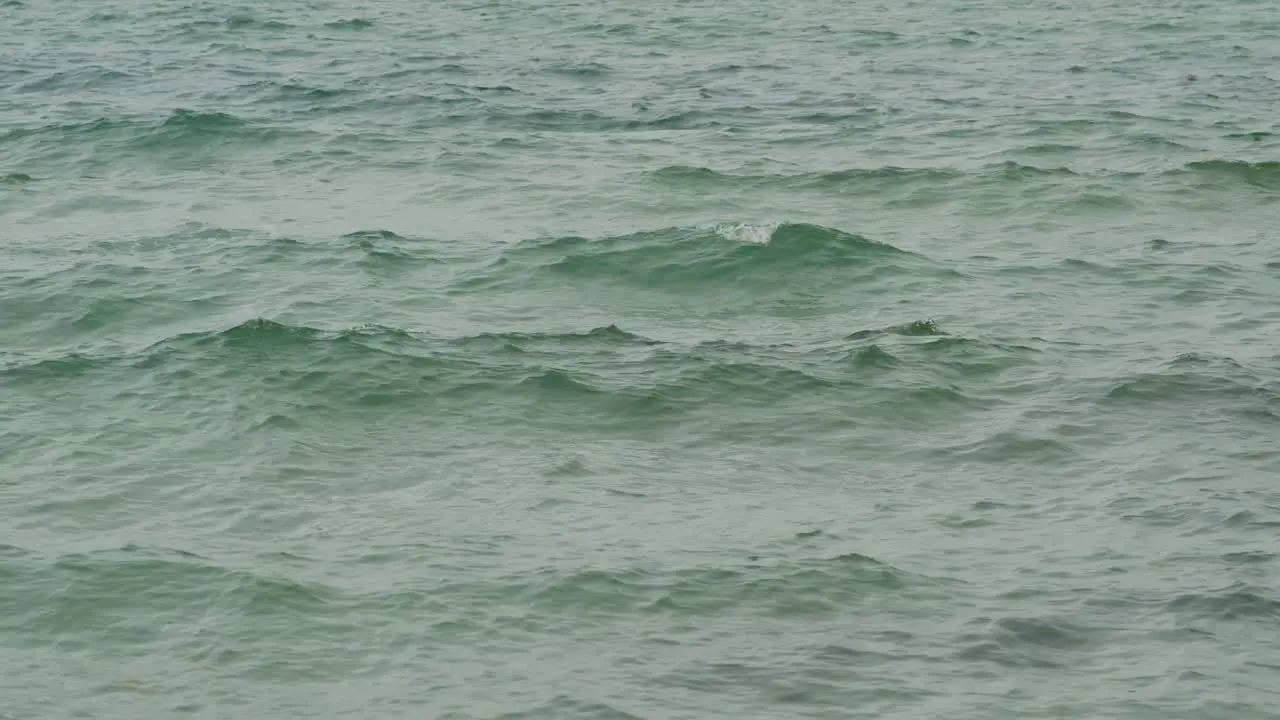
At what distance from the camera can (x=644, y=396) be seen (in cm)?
1399

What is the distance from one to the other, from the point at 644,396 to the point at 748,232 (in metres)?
4.25

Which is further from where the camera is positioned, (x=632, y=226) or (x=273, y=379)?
(x=632, y=226)

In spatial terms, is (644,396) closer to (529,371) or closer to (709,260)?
(529,371)

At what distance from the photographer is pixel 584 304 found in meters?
→ 16.5

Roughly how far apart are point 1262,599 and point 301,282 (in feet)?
31.5

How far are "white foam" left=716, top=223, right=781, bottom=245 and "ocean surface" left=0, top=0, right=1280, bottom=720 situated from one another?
0.38 feet

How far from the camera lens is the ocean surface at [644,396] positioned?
33.1 ft

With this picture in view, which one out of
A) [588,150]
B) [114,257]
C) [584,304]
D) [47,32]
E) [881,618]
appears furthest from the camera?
[47,32]

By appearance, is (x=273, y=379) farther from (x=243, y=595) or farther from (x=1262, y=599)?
(x=1262, y=599)

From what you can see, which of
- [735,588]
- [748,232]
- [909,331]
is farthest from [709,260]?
[735,588]

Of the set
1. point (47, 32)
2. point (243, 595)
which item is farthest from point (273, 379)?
point (47, 32)

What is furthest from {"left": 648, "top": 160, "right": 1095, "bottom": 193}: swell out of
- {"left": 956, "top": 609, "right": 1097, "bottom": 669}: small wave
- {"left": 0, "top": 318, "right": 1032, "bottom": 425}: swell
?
{"left": 956, "top": 609, "right": 1097, "bottom": 669}: small wave

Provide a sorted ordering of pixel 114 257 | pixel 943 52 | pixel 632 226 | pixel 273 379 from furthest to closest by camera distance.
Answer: pixel 943 52 < pixel 632 226 < pixel 114 257 < pixel 273 379

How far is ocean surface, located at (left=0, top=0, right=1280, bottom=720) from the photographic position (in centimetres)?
1008
